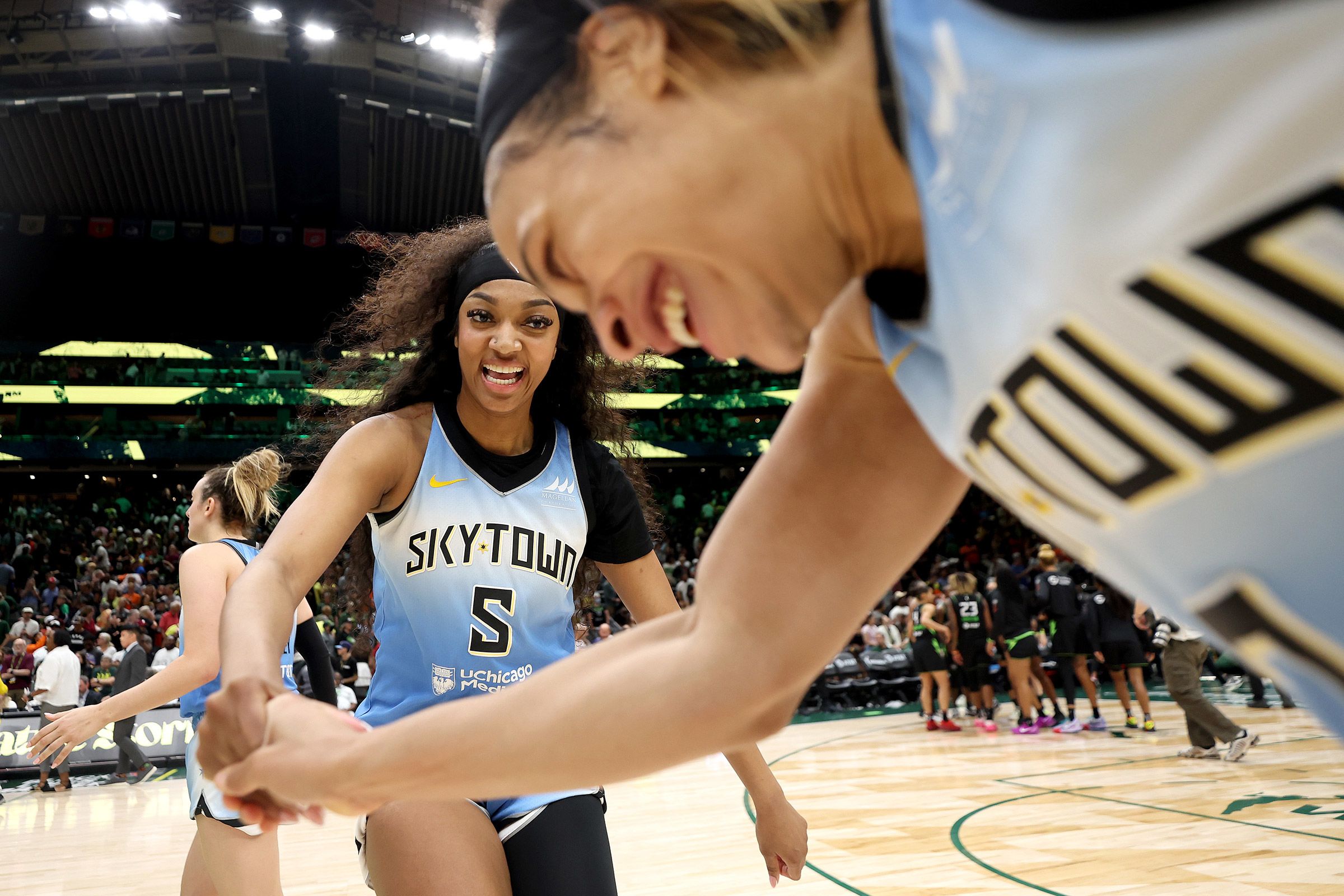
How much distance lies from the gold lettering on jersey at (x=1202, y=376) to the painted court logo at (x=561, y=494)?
1623 millimetres

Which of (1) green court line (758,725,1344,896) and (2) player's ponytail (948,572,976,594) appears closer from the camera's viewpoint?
(1) green court line (758,725,1344,896)

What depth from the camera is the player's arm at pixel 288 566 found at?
1.24 m

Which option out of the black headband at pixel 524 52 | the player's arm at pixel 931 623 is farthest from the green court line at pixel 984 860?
the black headband at pixel 524 52

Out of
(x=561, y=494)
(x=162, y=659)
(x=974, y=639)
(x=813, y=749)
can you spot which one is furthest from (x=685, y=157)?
(x=162, y=659)

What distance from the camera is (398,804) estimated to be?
6.20 ft

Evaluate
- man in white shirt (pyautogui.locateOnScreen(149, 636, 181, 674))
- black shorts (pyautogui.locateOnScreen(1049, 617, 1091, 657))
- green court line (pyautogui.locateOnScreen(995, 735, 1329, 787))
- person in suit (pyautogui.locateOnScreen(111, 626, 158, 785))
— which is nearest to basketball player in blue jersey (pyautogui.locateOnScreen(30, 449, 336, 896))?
green court line (pyautogui.locateOnScreen(995, 735, 1329, 787))

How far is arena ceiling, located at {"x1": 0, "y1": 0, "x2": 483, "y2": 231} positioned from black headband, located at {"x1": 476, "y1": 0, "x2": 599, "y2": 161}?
1524cm

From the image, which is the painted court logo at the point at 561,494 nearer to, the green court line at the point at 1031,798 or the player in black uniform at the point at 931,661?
the green court line at the point at 1031,798

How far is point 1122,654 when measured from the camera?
9945 millimetres

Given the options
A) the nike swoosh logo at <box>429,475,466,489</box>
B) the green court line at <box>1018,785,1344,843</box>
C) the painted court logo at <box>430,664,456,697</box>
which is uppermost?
the nike swoosh logo at <box>429,475,466,489</box>

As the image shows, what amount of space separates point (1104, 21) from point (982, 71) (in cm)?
8

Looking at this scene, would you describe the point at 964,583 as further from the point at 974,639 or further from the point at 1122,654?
the point at 1122,654

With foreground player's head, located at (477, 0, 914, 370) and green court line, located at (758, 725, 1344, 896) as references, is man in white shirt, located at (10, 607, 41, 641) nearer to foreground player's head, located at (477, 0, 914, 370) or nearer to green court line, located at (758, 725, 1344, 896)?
green court line, located at (758, 725, 1344, 896)

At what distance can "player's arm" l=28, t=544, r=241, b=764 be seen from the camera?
3.00 metres
